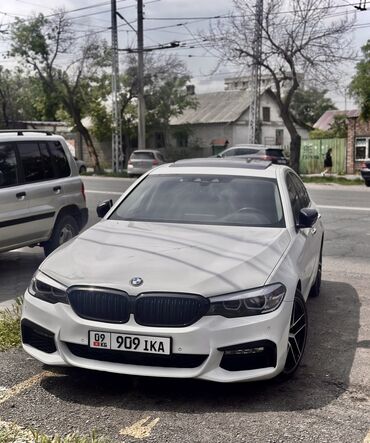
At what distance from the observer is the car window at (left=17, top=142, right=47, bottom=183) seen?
25.8 ft

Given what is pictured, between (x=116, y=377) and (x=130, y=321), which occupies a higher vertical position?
(x=130, y=321)

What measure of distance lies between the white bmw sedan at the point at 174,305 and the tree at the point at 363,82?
83.0 ft

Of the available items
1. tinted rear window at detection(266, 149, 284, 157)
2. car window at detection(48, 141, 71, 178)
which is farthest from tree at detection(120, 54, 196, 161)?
car window at detection(48, 141, 71, 178)

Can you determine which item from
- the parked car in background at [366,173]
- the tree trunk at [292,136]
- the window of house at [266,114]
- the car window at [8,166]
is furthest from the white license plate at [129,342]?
the window of house at [266,114]

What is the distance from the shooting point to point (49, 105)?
4094 centimetres

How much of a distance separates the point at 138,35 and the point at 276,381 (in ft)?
102

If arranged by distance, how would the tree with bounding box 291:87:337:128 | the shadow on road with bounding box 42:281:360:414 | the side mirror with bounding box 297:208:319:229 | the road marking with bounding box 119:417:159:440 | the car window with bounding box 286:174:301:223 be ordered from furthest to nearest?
the tree with bounding box 291:87:337:128, the car window with bounding box 286:174:301:223, the side mirror with bounding box 297:208:319:229, the shadow on road with bounding box 42:281:360:414, the road marking with bounding box 119:417:159:440

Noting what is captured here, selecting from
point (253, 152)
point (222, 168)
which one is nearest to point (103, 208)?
point (222, 168)

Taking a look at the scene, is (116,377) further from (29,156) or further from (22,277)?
(29,156)

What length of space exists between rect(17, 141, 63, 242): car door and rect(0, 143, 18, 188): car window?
0.14 metres

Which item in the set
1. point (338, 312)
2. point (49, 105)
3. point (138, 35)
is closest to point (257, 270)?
point (338, 312)

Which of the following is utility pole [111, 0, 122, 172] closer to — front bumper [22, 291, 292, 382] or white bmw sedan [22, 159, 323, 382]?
white bmw sedan [22, 159, 323, 382]

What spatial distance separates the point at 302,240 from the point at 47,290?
221cm

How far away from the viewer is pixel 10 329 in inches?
206
